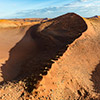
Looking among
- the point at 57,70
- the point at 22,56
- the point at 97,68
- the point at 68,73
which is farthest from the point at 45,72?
the point at 22,56

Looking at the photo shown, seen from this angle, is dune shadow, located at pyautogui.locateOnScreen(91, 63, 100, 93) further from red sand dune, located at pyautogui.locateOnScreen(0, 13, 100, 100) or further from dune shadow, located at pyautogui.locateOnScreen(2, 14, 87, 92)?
dune shadow, located at pyautogui.locateOnScreen(2, 14, 87, 92)

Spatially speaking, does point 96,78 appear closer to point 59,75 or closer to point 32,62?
point 59,75

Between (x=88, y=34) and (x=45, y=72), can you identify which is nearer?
(x=45, y=72)

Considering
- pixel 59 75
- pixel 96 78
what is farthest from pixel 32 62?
pixel 96 78

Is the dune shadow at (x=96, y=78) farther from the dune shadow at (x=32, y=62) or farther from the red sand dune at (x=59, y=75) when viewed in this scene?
the dune shadow at (x=32, y=62)

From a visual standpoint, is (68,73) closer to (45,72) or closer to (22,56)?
(45,72)

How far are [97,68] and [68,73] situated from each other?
12.5ft

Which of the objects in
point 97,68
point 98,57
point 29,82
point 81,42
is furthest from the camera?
point 81,42

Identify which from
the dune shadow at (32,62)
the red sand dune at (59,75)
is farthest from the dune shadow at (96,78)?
the dune shadow at (32,62)

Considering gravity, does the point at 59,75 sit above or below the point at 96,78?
above

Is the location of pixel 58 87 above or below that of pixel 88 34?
below

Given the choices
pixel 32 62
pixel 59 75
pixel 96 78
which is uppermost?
pixel 59 75

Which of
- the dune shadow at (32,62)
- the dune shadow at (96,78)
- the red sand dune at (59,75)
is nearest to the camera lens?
the red sand dune at (59,75)

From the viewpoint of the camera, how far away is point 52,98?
7.45 metres
